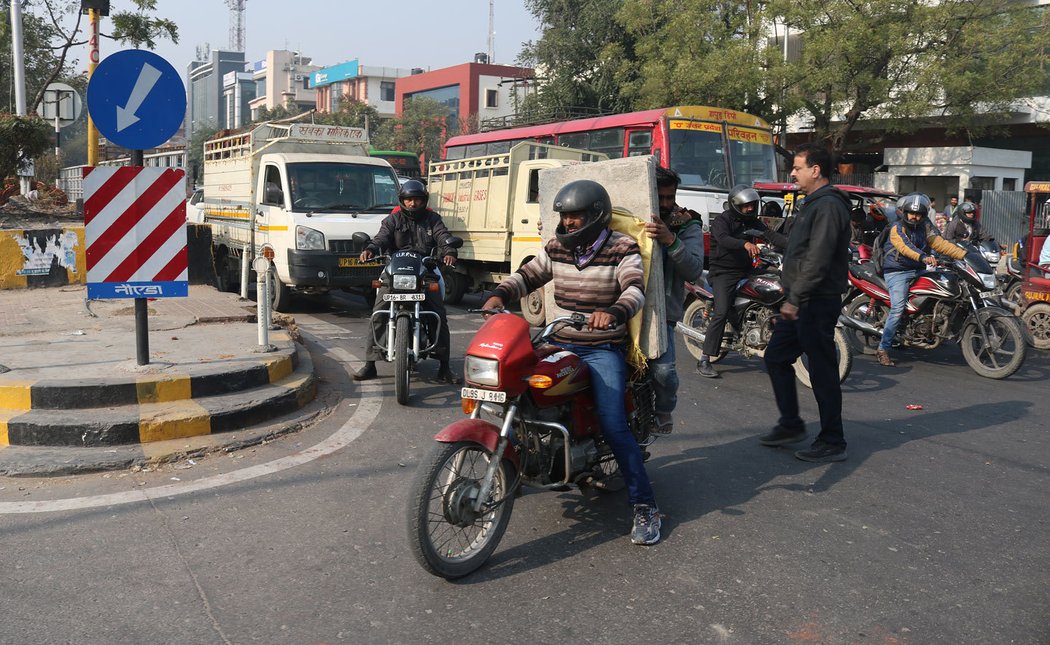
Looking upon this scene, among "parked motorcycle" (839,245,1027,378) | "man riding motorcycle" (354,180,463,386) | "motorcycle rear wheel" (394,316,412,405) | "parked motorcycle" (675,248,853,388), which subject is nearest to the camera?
"motorcycle rear wheel" (394,316,412,405)

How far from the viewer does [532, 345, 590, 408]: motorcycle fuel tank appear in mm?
3881

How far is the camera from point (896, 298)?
8.58m

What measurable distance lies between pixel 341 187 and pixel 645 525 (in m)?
8.47

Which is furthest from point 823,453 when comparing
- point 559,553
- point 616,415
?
point 559,553

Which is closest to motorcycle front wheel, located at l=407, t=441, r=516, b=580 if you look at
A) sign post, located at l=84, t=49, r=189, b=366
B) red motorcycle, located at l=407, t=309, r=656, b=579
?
red motorcycle, located at l=407, t=309, r=656, b=579

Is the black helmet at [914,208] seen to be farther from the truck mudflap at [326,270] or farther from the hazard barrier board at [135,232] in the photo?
the hazard barrier board at [135,232]

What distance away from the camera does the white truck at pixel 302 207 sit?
1084cm

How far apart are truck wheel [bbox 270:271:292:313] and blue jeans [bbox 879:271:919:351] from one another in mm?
7053

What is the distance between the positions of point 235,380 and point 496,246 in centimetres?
684

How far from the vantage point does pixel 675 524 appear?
14.4ft

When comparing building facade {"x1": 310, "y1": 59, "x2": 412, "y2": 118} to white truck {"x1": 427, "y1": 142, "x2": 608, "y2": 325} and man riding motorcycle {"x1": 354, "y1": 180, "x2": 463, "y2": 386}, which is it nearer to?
white truck {"x1": 427, "y1": 142, "x2": 608, "y2": 325}

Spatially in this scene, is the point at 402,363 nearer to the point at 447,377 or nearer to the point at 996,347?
→ the point at 447,377

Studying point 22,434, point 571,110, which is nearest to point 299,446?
point 22,434

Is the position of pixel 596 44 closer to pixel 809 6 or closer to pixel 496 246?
pixel 809 6
